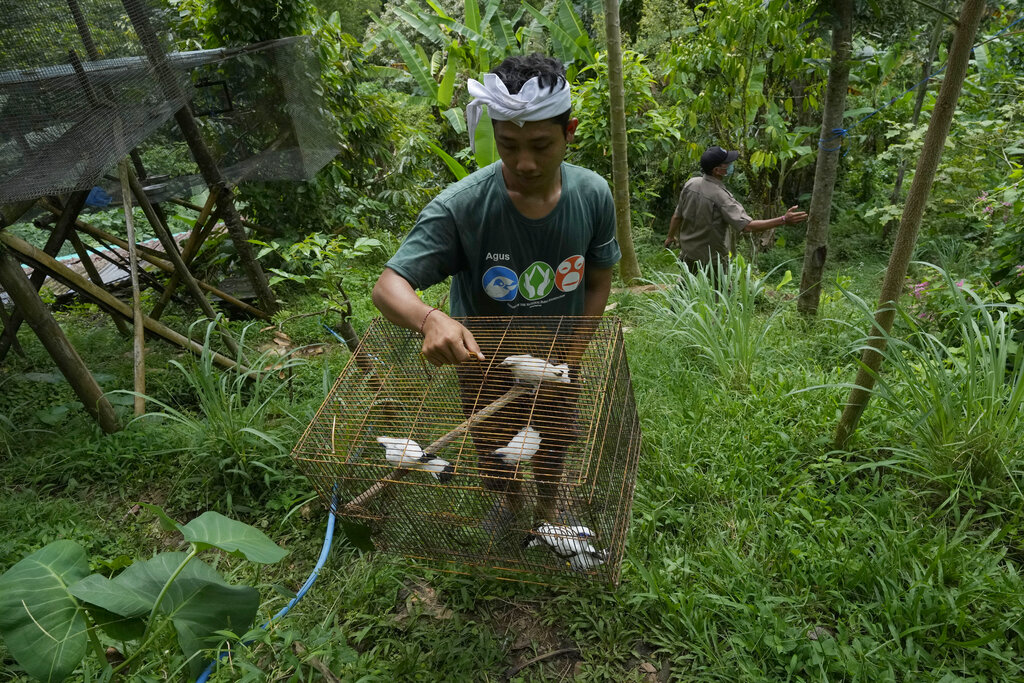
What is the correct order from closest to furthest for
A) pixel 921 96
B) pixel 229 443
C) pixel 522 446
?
pixel 522 446
pixel 229 443
pixel 921 96

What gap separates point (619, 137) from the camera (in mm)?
5078

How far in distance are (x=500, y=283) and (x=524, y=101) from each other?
0.55 metres

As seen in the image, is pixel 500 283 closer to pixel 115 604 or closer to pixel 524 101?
pixel 524 101

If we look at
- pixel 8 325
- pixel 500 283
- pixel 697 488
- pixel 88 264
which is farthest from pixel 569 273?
pixel 88 264

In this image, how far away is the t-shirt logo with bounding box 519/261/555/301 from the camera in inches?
70.8

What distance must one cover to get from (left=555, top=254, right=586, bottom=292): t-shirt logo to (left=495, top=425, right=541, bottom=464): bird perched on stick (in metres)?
0.55

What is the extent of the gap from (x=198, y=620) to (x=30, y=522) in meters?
2.02

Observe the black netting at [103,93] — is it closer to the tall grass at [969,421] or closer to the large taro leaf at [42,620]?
the large taro leaf at [42,620]

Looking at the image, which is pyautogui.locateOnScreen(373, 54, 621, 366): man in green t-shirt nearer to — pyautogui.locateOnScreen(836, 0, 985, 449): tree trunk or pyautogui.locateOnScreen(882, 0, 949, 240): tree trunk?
pyautogui.locateOnScreen(836, 0, 985, 449): tree trunk

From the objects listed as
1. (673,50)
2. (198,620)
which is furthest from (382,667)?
(673,50)

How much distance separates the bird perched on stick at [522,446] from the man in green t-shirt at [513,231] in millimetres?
242

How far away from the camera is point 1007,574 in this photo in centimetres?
178

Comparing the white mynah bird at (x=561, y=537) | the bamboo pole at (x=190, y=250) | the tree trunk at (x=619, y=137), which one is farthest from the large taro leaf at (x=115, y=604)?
the tree trunk at (x=619, y=137)

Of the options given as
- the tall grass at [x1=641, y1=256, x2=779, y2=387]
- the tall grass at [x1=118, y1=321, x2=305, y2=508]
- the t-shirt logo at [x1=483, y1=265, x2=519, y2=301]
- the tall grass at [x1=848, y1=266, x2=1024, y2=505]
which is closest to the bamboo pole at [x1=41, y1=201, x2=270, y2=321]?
the tall grass at [x1=118, y1=321, x2=305, y2=508]
